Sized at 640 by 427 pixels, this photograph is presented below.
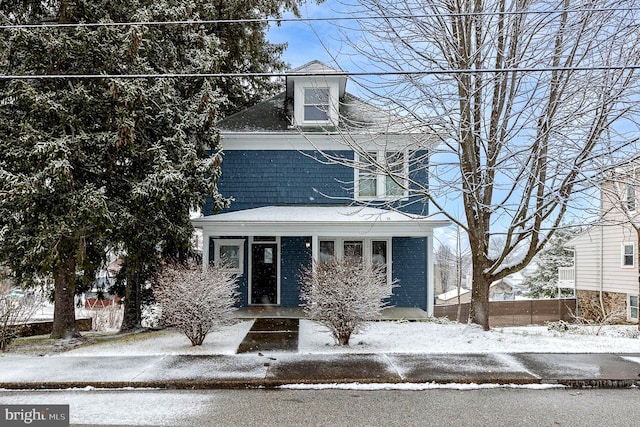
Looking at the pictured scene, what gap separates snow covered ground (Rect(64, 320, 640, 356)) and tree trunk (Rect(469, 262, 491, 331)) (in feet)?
1.47

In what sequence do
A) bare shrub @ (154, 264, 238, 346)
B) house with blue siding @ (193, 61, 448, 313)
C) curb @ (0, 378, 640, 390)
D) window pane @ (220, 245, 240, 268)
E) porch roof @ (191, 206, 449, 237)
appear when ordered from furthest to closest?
window pane @ (220, 245, 240, 268)
house with blue siding @ (193, 61, 448, 313)
porch roof @ (191, 206, 449, 237)
bare shrub @ (154, 264, 238, 346)
curb @ (0, 378, 640, 390)

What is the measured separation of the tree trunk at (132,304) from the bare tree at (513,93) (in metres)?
7.10

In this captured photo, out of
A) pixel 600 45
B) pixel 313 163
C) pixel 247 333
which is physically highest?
pixel 600 45

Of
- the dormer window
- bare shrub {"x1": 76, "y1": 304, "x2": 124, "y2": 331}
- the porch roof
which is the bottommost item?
bare shrub {"x1": 76, "y1": 304, "x2": 124, "y2": 331}

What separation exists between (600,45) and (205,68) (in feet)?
27.7

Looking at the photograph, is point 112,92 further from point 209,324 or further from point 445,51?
point 445,51

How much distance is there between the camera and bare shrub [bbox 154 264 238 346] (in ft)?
29.2

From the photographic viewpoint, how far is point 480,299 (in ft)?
35.5

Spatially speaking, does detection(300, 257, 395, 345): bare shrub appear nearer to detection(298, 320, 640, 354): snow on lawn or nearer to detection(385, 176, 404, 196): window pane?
detection(298, 320, 640, 354): snow on lawn

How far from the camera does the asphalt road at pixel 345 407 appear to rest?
5.37 meters

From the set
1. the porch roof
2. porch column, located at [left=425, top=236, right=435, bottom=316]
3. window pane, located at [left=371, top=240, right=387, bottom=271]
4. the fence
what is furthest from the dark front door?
the fence

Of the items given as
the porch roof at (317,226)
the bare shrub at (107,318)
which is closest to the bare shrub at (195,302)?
the porch roof at (317,226)

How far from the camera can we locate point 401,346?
29.8 ft

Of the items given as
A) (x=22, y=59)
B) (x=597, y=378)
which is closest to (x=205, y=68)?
(x=22, y=59)
